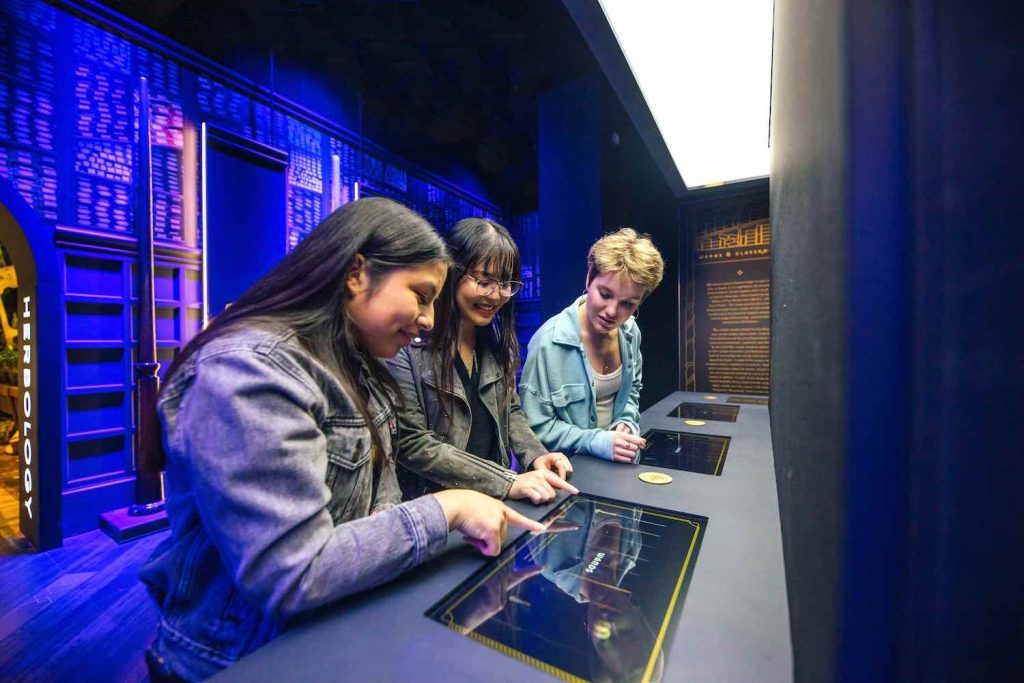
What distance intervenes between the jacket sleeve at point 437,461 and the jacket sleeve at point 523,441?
279 millimetres

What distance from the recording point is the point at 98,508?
2414 millimetres

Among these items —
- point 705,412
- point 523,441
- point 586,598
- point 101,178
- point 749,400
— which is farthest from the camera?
point 749,400

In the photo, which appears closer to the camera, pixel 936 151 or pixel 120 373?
pixel 936 151

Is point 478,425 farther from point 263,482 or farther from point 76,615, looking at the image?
point 76,615

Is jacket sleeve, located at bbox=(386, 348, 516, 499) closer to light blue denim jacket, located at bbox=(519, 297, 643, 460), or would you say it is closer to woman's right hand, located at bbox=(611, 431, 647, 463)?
woman's right hand, located at bbox=(611, 431, 647, 463)

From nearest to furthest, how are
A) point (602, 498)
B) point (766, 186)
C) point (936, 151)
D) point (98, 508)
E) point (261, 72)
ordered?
point (936, 151) < point (602, 498) < point (98, 508) < point (766, 186) < point (261, 72)

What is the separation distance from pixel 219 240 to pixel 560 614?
125 inches

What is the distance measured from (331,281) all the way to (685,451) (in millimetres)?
1170

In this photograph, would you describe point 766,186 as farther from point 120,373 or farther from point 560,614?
point 120,373

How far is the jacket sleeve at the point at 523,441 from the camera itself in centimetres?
126

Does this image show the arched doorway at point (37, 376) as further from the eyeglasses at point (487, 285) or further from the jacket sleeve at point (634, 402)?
the jacket sleeve at point (634, 402)

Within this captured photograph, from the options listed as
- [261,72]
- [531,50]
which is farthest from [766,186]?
[261,72]

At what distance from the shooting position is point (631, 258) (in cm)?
138

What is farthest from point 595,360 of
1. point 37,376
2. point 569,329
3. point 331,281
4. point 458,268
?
point 37,376
